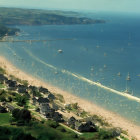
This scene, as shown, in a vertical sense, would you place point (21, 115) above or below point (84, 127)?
above

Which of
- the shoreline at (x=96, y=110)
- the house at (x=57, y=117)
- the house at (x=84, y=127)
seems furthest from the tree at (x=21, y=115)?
the shoreline at (x=96, y=110)

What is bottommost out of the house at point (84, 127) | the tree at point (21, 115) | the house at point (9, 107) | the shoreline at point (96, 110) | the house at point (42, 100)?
the shoreline at point (96, 110)

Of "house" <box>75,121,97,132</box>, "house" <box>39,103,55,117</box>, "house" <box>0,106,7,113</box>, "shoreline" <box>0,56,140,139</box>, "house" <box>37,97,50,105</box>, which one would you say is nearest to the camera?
"house" <box>75,121,97,132</box>

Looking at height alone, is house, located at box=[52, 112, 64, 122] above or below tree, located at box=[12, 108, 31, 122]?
below

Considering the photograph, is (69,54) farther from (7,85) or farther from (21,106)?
(21,106)

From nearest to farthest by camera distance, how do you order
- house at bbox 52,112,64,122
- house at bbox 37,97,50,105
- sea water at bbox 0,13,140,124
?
house at bbox 52,112,64,122 < house at bbox 37,97,50,105 < sea water at bbox 0,13,140,124

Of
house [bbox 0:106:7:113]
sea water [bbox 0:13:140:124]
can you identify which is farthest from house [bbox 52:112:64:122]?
sea water [bbox 0:13:140:124]

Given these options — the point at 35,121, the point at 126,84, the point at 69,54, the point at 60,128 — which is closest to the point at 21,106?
the point at 35,121

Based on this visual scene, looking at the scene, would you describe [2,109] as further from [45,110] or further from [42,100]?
[42,100]

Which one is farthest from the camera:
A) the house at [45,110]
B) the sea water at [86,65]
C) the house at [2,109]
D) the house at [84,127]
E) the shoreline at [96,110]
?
the sea water at [86,65]

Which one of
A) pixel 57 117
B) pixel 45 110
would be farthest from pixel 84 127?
pixel 45 110

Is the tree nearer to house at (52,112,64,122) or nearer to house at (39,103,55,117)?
house at (52,112,64,122)

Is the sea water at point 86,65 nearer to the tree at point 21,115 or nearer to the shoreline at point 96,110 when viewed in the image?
the shoreline at point 96,110
